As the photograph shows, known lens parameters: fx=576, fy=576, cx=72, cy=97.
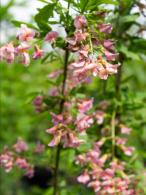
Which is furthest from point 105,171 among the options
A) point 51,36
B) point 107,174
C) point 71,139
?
Answer: point 51,36

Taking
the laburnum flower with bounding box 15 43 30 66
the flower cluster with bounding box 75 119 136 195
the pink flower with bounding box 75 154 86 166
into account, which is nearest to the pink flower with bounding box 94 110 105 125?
the flower cluster with bounding box 75 119 136 195

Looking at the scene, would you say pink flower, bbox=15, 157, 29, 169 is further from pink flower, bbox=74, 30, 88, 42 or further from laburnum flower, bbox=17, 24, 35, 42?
pink flower, bbox=74, 30, 88, 42

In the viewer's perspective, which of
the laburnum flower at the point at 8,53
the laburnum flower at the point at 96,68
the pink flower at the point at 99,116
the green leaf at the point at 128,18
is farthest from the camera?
the pink flower at the point at 99,116

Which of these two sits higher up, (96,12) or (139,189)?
(96,12)

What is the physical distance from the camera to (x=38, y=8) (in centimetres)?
209

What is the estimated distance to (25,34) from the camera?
2.00 m

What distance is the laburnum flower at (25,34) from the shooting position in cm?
199

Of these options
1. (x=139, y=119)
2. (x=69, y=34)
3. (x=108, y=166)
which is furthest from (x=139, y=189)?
(x=69, y=34)

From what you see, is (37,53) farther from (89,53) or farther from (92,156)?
(92,156)

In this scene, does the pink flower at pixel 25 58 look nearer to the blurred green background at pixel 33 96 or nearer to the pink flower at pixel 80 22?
the pink flower at pixel 80 22

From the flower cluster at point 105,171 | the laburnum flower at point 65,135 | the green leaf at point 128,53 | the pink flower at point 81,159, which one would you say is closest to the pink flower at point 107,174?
the flower cluster at point 105,171

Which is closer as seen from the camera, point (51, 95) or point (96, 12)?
point (96, 12)

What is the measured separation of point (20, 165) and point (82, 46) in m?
0.84

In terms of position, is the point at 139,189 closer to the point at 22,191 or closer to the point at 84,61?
the point at 84,61
